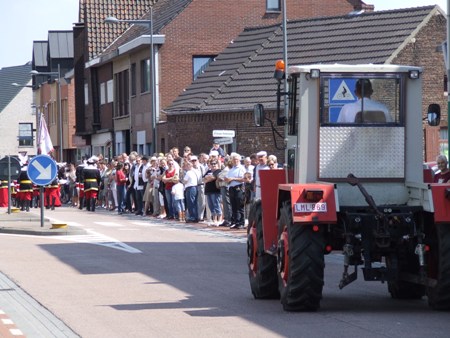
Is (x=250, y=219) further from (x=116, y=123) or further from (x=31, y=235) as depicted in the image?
(x=116, y=123)

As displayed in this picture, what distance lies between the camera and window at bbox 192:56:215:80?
5762 cm

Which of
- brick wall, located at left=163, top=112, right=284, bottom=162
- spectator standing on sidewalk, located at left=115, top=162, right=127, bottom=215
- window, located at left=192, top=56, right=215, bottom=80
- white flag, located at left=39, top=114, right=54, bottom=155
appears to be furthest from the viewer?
window, located at left=192, top=56, right=215, bottom=80

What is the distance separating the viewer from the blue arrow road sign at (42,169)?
2939 cm

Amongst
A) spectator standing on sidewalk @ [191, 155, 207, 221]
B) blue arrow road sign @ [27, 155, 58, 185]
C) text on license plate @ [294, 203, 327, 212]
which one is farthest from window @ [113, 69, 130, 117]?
text on license plate @ [294, 203, 327, 212]

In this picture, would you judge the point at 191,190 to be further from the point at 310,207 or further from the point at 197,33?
the point at 197,33

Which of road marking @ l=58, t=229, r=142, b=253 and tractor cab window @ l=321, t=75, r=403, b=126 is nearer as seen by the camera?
tractor cab window @ l=321, t=75, r=403, b=126

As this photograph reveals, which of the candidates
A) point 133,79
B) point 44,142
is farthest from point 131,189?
point 133,79

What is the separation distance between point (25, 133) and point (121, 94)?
168ft

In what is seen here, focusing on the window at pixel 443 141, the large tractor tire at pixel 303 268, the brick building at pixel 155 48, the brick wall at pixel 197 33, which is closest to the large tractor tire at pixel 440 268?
the large tractor tire at pixel 303 268

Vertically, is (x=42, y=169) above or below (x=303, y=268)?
above

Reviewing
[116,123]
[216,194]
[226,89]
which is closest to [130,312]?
[216,194]

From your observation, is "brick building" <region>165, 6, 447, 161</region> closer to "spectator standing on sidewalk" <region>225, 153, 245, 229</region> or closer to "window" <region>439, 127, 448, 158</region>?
"window" <region>439, 127, 448, 158</region>

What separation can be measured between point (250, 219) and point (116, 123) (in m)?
52.7

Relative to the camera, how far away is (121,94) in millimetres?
66250
